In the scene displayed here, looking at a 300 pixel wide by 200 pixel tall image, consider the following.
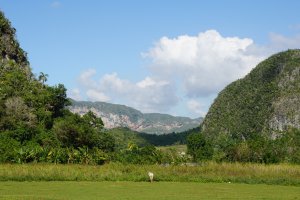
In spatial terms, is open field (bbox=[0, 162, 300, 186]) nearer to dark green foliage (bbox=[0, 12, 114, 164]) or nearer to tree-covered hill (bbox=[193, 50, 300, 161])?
dark green foliage (bbox=[0, 12, 114, 164])

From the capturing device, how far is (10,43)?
80438 millimetres

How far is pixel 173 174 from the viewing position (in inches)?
1324

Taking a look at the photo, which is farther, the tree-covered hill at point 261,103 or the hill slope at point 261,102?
the hill slope at point 261,102

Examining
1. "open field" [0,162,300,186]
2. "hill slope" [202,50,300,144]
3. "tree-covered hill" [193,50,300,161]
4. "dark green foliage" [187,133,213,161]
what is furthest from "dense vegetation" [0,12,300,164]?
"hill slope" [202,50,300,144]

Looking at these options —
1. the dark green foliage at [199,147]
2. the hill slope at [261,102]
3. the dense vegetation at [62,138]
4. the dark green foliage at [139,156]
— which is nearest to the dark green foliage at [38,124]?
the dense vegetation at [62,138]

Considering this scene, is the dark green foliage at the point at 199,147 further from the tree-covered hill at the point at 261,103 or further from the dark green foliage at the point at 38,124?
the tree-covered hill at the point at 261,103

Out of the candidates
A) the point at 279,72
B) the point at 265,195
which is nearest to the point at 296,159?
the point at 265,195

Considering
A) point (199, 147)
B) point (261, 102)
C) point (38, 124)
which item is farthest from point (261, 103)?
point (38, 124)

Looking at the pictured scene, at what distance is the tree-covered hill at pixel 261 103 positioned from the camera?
422 feet

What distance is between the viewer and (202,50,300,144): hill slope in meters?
130

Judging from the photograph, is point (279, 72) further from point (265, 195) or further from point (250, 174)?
point (265, 195)

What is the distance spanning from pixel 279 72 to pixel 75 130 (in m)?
106

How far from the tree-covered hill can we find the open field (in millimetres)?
A: 75513

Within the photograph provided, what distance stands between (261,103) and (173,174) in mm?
116090
